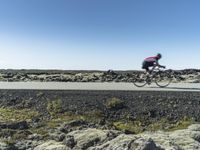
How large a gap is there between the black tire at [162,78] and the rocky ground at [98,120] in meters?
5.16

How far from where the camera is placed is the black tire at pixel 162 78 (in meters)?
29.4

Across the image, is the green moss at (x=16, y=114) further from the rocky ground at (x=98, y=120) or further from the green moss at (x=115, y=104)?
the green moss at (x=115, y=104)

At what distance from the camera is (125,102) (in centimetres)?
2256

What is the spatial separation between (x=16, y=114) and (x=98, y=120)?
396 cm

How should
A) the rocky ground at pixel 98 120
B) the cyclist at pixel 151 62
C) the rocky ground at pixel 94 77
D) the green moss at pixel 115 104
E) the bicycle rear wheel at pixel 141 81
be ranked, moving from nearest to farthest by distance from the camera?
the rocky ground at pixel 98 120 → the green moss at pixel 115 104 → the cyclist at pixel 151 62 → the bicycle rear wheel at pixel 141 81 → the rocky ground at pixel 94 77

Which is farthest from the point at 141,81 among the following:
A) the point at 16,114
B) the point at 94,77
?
the point at 94,77

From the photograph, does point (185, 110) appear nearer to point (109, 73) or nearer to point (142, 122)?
point (142, 122)

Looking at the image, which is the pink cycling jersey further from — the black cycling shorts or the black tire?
the black tire

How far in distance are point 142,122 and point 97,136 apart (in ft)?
19.7

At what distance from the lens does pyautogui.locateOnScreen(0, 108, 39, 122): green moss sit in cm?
2073

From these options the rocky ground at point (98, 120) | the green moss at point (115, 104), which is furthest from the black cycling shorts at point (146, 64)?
the green moss at point (115, 104)

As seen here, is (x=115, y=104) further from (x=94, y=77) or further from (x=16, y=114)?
(x=94, y=77)

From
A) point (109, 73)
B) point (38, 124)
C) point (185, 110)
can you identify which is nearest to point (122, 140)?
point (38, 124)

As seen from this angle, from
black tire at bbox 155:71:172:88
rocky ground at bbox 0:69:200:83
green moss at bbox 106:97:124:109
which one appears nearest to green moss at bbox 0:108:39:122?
green moss at bbox 106:97:124:109
